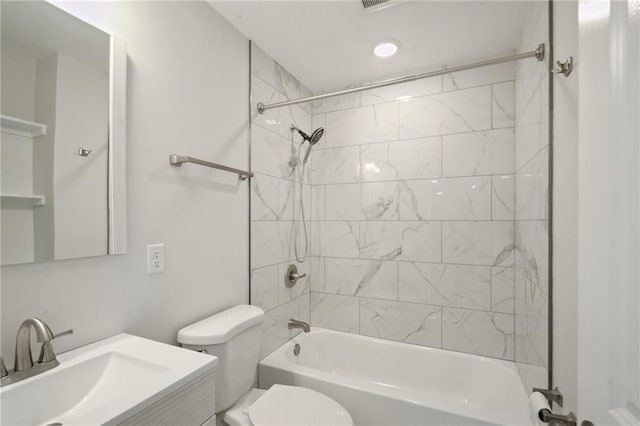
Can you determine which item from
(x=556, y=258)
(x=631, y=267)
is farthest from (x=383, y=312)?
(x=631, y=267)

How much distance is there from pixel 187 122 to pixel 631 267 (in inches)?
61.6

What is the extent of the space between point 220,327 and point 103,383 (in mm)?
462

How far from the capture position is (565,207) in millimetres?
961

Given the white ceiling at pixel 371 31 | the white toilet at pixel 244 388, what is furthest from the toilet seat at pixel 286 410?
the white ceiling at pixel 371 31

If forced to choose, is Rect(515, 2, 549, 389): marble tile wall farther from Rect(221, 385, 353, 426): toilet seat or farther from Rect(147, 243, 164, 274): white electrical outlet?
Rect(147, 243, 164, 274): white electrical outlet

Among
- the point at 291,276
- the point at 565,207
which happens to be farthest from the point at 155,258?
the point at 565,207

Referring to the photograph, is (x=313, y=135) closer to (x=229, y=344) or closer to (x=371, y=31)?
(x=371, y=31)

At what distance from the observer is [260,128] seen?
1.88 m

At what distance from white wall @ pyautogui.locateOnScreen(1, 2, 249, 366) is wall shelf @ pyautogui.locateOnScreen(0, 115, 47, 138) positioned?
0.92 feet

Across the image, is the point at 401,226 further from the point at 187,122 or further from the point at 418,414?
the point at 187,122

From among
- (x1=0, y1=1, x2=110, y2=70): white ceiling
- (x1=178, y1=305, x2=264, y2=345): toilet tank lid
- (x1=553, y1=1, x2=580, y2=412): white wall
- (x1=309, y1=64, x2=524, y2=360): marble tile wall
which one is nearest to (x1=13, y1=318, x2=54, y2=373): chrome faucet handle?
(x1=178, y1=305, x2=264, y2=345): toilet tank lid

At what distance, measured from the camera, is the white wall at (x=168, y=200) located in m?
0.95

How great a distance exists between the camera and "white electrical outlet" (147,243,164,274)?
46.7 inches

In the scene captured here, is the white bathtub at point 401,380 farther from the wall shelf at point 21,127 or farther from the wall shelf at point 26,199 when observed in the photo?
the wall shelf at point 21,127
